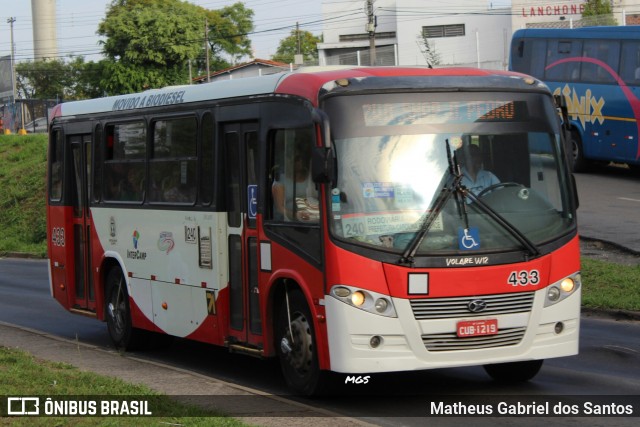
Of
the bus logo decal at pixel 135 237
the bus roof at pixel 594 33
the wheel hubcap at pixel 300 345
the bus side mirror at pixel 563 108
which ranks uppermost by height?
the bus roof at pixel 594 33

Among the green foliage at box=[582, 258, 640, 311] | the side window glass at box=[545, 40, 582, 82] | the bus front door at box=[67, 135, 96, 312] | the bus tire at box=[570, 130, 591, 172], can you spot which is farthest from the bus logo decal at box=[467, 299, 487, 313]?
the bus tire at box=[570, 130, 591, 172]

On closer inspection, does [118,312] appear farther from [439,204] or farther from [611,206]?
[611,206]

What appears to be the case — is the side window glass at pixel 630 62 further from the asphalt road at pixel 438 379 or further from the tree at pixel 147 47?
the tree at pixel 147 47

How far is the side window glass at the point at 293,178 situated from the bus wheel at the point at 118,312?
14.0 ft

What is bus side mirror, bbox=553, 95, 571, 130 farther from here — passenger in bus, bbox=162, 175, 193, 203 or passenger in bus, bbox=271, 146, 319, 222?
passenger in bus, bbox=162, 175, 193, 203

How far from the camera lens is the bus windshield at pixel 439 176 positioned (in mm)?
10117

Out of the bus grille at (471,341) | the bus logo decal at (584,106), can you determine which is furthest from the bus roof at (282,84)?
the bus logo decal at (584,106)

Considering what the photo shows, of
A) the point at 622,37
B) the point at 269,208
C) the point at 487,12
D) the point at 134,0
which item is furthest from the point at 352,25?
the point at 269,208

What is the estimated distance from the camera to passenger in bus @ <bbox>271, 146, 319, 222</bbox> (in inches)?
414

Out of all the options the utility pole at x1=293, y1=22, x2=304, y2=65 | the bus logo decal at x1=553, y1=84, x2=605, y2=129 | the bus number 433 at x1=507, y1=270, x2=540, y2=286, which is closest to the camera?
the bus number 433 at x1=507, y1=270, x2=540, y2=286

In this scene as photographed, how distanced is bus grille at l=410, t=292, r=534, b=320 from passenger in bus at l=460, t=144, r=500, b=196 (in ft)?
2.99

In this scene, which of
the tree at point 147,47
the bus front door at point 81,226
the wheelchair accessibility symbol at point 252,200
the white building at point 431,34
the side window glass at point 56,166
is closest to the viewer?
the wheelchair accessibility symbol at point 252,200

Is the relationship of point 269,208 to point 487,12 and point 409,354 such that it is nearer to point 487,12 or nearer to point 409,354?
point 409,354

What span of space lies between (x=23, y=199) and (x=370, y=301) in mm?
33886
